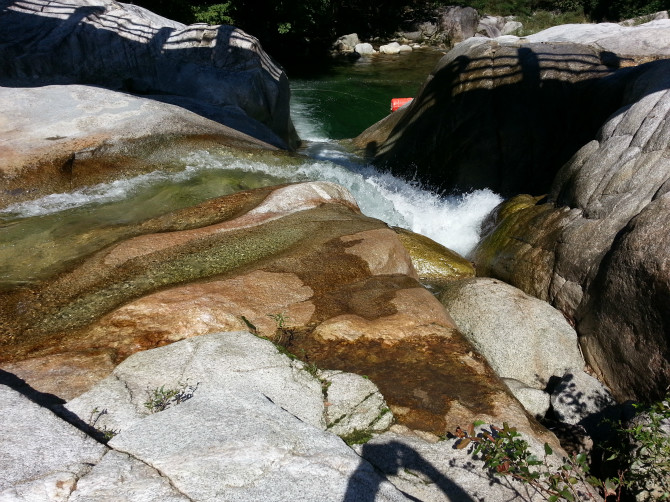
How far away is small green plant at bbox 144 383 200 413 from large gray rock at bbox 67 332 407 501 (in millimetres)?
13

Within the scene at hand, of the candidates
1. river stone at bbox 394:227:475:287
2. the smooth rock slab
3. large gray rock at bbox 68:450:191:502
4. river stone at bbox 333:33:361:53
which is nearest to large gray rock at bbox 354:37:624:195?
river stone at bbox 394:227:475:287

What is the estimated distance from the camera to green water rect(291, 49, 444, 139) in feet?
56.1

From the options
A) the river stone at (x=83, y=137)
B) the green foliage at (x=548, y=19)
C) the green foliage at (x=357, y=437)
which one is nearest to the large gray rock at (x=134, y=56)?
the river stone at (x=83, y=137)

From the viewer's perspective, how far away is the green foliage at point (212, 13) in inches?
824

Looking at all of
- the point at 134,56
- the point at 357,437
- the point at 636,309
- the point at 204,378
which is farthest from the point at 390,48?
the point at 357,437

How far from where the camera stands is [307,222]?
5.63 m

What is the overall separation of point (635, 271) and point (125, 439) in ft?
13.7

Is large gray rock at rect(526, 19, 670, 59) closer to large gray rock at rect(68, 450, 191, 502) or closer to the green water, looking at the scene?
the green water

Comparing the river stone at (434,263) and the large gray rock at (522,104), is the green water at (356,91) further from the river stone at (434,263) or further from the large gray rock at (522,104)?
the river stone at (434,263)

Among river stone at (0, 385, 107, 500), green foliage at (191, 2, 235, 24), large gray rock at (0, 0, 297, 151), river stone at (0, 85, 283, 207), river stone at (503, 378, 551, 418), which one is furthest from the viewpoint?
green foliage at (191, 2, 235, 24)

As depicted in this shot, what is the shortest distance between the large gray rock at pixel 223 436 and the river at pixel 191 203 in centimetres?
217

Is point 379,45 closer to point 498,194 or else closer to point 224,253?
point 498,194

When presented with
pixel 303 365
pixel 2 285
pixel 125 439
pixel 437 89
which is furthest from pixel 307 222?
pixel 437 89

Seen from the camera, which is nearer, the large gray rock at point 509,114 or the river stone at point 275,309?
the river stone at point 275,309
